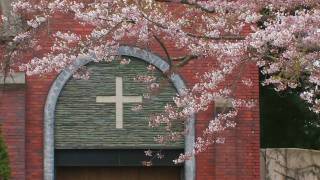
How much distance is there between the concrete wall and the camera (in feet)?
41.4

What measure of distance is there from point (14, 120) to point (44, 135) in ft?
1.96

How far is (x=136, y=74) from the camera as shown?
14.4m

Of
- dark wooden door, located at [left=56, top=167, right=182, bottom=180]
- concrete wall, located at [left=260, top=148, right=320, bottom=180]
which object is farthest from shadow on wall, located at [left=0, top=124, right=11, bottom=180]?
concrete wall, located at [left=260, top=148, right=320, bottom=180]

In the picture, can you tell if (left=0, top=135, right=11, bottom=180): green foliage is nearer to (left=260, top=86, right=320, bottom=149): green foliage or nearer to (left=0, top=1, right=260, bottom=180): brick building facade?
(left=0, top=1, right=260, bottom=180): brick building facade

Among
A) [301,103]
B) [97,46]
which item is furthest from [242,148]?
[301,103]

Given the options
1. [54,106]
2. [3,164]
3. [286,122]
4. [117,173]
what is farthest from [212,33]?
[286,122]

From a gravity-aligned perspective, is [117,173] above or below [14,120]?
below

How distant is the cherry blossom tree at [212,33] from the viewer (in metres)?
8.21

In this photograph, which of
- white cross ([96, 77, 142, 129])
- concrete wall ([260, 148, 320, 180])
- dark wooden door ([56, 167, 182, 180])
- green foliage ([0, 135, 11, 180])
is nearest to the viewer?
green foliage ([0, 135, 11, 180])

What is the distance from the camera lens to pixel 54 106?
14.1 metres

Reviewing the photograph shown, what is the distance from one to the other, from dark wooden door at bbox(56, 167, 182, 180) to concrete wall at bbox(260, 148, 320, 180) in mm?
1992

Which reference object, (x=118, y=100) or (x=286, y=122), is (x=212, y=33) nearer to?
(x=118, y=100)

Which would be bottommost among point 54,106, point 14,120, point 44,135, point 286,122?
point 44,135

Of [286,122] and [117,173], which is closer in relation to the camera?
[117,173]
